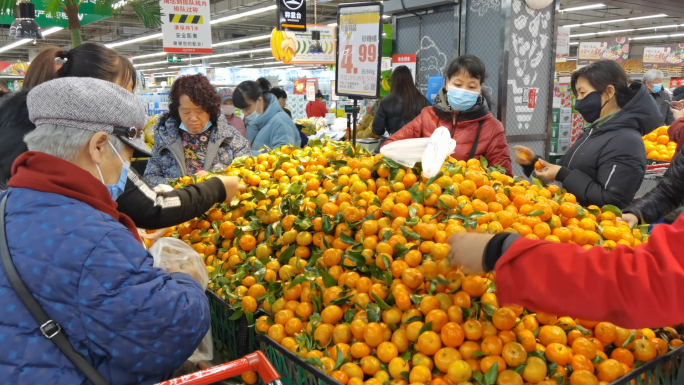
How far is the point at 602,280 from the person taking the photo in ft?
3.20

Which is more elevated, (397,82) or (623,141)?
(397,82)

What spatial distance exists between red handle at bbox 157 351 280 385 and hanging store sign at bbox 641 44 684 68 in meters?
19.0

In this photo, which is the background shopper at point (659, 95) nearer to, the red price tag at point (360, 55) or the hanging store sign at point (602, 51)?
the red price tag at point (360, 55)

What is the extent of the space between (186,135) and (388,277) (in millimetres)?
2160

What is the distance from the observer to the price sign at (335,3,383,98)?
2783 millimetres

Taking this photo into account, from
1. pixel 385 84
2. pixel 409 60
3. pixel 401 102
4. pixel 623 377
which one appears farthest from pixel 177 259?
pixel 385 84

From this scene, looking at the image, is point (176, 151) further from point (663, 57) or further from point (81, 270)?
point (663, 57)

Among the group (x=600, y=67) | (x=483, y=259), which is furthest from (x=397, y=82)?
(x=483, y=259)

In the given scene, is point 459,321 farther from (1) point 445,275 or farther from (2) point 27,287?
(2) point 27,287

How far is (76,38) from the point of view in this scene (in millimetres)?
5082

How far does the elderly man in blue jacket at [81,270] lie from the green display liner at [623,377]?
1.01 feet

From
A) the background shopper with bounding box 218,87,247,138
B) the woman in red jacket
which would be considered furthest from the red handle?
the background shopper with bounding box 218,87,247,138

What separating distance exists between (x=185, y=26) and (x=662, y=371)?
8.46 meters

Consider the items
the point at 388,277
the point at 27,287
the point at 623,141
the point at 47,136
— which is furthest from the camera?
the point at 623,141
